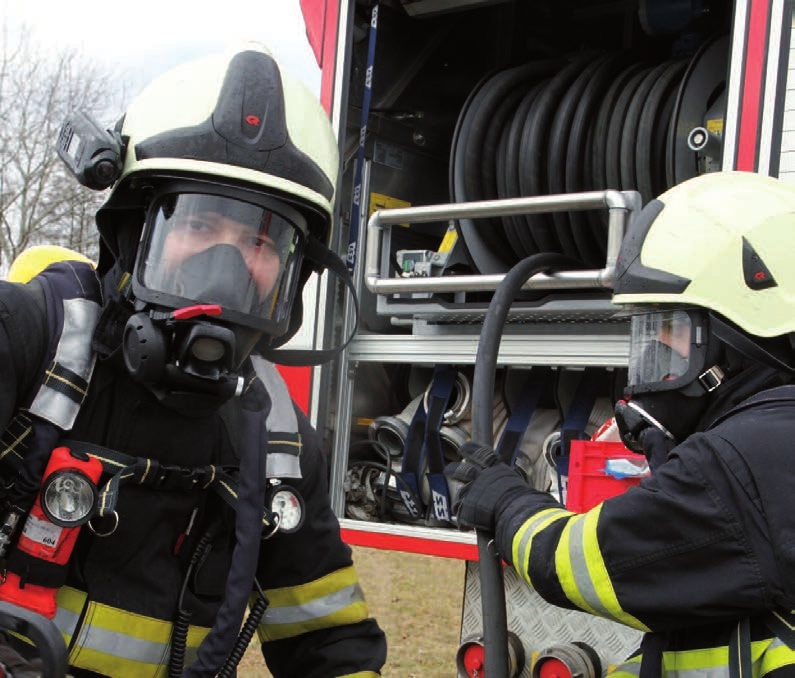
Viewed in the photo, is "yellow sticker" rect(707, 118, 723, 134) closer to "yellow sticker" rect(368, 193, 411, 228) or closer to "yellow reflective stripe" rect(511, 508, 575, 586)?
"yellow sticker" rect(368, 193, 411, 228)

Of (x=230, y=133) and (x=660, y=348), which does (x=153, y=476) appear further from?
(x=660, y=348)

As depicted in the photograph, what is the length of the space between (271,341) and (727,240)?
1.13 meters

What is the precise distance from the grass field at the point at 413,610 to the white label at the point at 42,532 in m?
4.45

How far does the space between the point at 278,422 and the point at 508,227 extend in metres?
1.68

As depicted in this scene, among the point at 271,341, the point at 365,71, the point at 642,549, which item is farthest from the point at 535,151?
the point at 642,549

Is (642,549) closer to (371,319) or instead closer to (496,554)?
(496,554)

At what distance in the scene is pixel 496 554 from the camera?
7.36ft

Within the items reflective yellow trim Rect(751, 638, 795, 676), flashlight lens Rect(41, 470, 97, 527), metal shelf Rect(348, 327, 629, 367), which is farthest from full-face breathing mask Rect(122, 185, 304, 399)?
metal shelf Rect(348, 327, 629, 367)

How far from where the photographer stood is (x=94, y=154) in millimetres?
2215

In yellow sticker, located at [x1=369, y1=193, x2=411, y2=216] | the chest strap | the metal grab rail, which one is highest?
yellow sticker, located at [x1=369, y1=193, x2=411, y2=216]

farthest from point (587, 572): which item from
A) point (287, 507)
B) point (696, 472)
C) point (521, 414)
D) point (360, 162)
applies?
point (360, 162)

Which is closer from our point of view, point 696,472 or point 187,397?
point 696,472

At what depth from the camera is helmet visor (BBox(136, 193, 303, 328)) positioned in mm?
2111

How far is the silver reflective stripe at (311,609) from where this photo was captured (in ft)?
7.83
